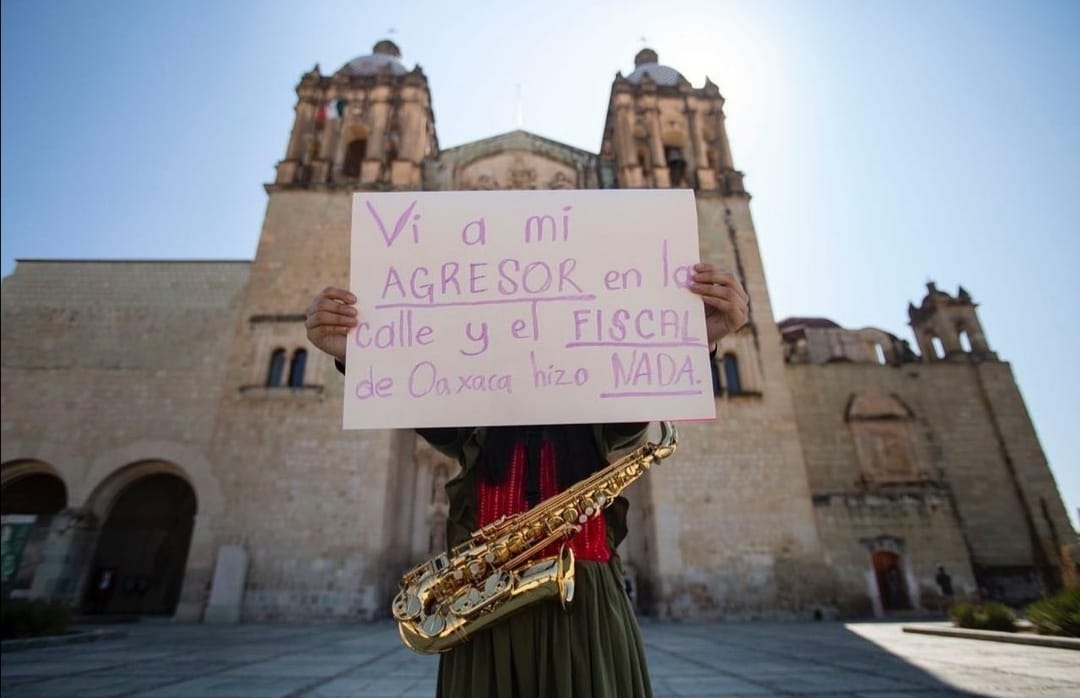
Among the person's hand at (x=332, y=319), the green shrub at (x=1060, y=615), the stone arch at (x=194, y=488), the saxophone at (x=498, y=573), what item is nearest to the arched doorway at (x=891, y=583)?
the green shrub at (x=1060, y=615)

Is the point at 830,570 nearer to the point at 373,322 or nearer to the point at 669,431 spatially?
the point at 669,431

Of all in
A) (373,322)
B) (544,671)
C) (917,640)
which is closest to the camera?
(544,671)

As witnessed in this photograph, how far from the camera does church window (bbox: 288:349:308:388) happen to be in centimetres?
1430

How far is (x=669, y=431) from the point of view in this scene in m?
2.38

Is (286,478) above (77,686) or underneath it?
above

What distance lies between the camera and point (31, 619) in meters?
7.73

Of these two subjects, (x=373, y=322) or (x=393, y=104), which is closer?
(x=373, y=322)

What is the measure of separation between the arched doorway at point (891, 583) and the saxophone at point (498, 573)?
15.7 metres

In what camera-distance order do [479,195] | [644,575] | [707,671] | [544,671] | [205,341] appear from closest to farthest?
[544,671]
[479,195]
[707,671]
[644,575]
[205,341]

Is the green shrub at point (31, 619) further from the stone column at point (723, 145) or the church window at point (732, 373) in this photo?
the stone column at point (723, 145)

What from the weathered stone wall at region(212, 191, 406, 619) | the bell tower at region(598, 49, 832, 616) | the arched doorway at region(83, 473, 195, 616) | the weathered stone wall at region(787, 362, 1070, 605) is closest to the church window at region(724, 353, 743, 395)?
the bell tower at region(598, 49, 832, 616)

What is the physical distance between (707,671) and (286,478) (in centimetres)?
1105

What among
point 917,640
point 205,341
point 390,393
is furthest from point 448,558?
point 205,341

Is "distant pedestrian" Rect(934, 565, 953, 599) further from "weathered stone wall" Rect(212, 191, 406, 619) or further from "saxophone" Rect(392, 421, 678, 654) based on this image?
"saxophone" Rect(392, 421, 678, 654)
